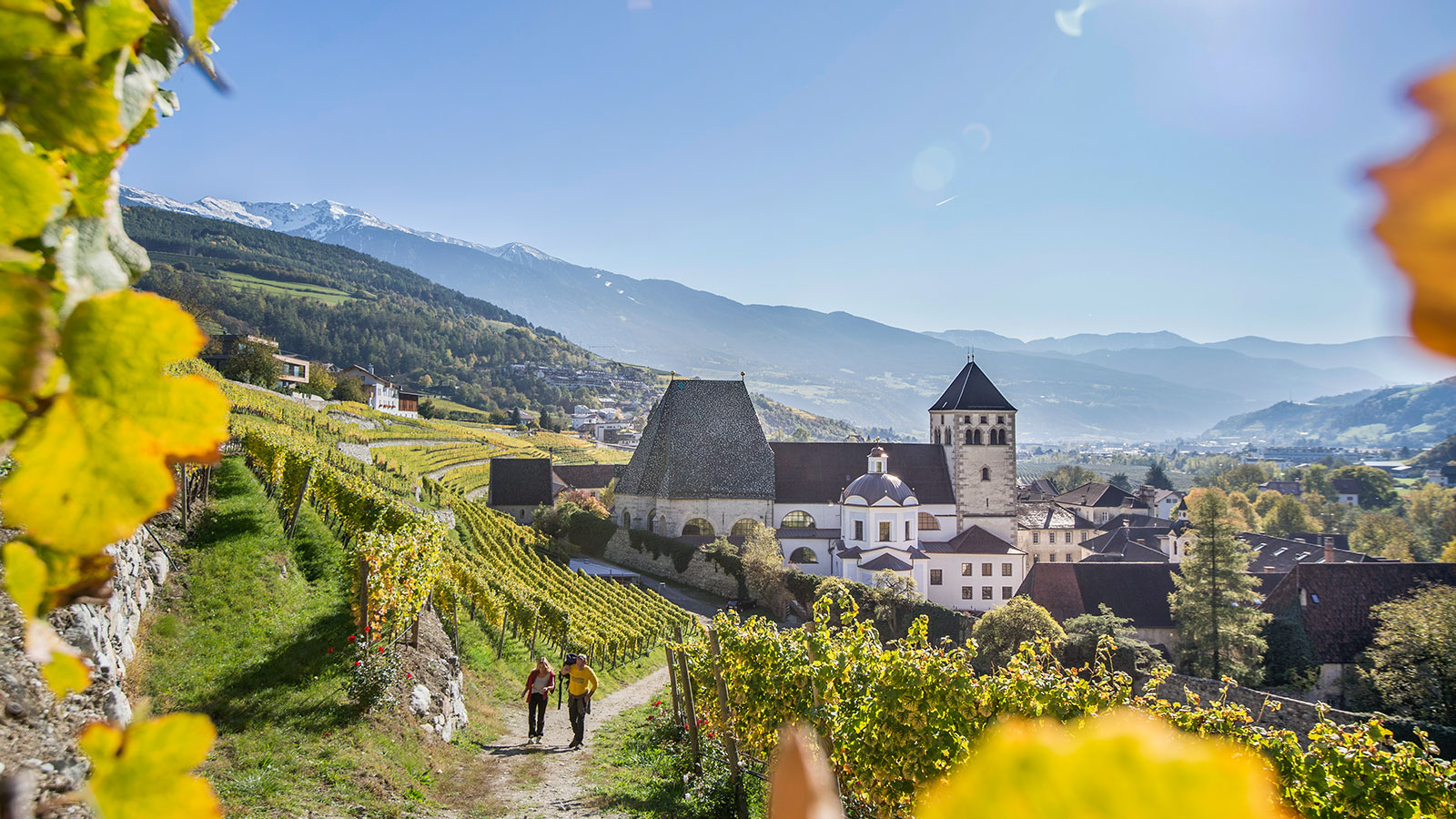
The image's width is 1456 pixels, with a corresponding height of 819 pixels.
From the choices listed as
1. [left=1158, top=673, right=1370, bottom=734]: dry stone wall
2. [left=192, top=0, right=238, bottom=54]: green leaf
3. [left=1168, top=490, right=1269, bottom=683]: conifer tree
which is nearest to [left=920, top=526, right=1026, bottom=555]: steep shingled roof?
[left=1168, top=490, right=1269, bottom=683]: conifer tree

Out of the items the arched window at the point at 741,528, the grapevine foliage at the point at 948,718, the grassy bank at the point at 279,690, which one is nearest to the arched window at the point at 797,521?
the arched window at the point at 741,528

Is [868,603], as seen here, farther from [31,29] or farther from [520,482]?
[31,29]

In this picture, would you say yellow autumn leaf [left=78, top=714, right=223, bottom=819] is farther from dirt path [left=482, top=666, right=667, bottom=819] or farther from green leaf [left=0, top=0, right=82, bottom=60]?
dirt path [left=482, top=666, right=667, bottom=819]

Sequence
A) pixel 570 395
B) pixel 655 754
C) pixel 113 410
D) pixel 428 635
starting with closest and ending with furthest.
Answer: pixel 113 410, pixel 655 754, pixel 428 635, pixel 570 395

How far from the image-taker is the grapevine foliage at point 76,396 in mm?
466

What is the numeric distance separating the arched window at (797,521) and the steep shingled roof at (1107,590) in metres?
9.87

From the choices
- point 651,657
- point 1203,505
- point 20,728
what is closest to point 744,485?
point 651,657

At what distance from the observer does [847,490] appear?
33.5m

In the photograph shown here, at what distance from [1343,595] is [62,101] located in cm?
3801

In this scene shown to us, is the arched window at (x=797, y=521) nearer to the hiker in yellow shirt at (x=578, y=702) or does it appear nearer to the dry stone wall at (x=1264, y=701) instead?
the dry stone wall at (x=1264, y=701)

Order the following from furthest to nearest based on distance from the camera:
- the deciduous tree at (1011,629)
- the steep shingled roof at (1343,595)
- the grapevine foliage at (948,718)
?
the steep shingled roof at (1343,595) → the deciduous tree at (1011,629) → the grapevine foliage at (948,718)

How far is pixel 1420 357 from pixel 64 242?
3.04 ft

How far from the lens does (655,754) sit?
10656 millimetres

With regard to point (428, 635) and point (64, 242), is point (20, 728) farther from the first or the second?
point (428, 635)
